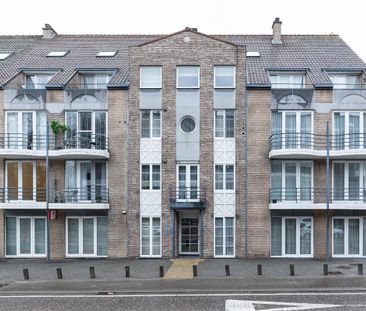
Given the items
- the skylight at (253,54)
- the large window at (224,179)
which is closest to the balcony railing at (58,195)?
the large window at (224,179)

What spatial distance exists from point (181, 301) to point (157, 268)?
191 inches

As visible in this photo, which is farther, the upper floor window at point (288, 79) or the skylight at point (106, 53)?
the skylight at point (106, 53)

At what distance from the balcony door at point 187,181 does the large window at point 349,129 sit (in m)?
7.03

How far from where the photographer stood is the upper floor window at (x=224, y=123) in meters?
19.3

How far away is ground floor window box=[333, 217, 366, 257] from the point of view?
18938mm

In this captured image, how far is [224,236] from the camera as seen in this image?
19.0m

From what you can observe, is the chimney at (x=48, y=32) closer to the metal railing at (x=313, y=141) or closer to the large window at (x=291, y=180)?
the metal railing at (x=313, y=141)

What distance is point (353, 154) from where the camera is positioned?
18.1 metres

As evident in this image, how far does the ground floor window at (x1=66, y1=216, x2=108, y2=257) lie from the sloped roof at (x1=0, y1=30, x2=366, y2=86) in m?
6.95

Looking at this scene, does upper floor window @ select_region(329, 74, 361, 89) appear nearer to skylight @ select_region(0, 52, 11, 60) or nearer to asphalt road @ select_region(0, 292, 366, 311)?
asphalt road @ select_region(0, 292, 366, 311)

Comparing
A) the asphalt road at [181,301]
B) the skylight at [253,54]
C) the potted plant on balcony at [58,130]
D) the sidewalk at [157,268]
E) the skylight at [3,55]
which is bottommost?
the sidewalk at [157,268]

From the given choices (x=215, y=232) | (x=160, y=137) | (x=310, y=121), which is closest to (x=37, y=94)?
(x=160, y=137)

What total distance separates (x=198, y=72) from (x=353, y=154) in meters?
8.43

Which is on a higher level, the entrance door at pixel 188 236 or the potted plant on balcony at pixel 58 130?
the potted plant on balcony at pixel 58 130
